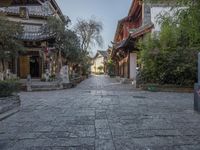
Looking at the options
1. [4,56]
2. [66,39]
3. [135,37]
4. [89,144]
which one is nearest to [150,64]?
[135,37]

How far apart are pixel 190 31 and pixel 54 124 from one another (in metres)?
4.06

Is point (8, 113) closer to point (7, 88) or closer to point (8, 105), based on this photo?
point (8, 105)

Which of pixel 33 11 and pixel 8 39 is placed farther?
Answer: pixel 33 11

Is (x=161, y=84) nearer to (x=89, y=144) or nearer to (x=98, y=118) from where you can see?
(x=98, y=118)

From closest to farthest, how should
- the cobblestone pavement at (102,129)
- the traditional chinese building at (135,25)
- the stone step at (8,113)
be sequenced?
the cobblestone pavement at (102,129) → the stone step at (8,113) → the traditional chinese building at (135,25)

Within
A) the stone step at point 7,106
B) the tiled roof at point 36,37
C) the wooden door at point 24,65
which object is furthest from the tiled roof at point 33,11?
the stone step at point 7,106

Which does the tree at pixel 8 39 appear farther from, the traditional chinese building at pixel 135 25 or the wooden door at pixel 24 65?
the traditional chinese building at pixel 135 25

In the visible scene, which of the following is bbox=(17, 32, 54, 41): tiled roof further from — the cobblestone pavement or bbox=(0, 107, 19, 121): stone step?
the cobblestone pavement

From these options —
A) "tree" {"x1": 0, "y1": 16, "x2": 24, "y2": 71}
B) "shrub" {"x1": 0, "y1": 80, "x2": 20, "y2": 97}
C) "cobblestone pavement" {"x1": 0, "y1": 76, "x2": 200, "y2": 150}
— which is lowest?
"cobblestone pavement" {"x1": 0, "y1": 76, "x2": 200, "y2": 150}

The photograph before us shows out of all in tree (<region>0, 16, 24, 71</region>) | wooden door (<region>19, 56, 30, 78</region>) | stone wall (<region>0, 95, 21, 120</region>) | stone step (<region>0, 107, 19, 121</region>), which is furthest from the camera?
wooden door (<region>19, 56, 30, 78</region>)

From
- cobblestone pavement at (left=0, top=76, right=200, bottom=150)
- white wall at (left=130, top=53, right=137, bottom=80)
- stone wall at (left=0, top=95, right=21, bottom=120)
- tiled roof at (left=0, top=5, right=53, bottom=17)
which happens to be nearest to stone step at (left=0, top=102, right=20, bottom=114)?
stone wall at (left=0, top=95, right=21, bottom=120)

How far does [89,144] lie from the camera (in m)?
4.86

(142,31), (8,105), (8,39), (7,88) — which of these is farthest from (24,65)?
(8,105)

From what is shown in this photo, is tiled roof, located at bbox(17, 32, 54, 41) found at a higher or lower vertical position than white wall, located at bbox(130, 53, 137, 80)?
higher
